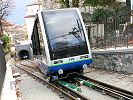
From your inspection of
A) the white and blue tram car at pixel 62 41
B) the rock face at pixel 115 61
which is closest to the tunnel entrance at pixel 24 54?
the rock face at pixel 115 61

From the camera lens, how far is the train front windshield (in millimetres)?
16578

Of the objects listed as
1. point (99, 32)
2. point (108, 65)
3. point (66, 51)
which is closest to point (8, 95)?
point (66, 51)

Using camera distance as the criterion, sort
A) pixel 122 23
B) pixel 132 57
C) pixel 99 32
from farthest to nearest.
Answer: pixel 99 32
pixel 122 23
pixel 132 57

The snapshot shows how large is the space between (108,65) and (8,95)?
7.58 m

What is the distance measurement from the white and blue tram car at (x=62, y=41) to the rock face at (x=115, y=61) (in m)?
1.68

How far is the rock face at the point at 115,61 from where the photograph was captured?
657 inches

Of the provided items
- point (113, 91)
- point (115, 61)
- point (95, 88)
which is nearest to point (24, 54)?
point (115, 61)

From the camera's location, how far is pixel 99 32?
74.8 feet

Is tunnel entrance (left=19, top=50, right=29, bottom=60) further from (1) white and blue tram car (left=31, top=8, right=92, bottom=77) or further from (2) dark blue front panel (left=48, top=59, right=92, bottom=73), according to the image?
(2) dark blue front panel (left=48, top=59, right=92, bottom=73)

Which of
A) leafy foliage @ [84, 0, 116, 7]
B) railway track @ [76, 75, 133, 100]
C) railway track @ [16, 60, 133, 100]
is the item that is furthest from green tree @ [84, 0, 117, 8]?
railway track @ [76, 75, 133, 100]

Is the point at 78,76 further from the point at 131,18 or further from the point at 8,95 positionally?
the point at 8,95

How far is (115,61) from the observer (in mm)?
18125

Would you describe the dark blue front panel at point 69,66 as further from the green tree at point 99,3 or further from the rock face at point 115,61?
the green tree at point 99,3

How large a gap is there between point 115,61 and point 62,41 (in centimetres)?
327
